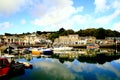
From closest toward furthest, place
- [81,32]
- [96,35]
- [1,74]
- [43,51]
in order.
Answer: [1,74]
[43,51]
[96,35]
[81,32]

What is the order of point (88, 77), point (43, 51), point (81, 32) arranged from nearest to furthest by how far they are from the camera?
point (88, 77) → point (43, 51) → point (81, 32)

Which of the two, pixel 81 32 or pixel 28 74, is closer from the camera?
pixel 28 74

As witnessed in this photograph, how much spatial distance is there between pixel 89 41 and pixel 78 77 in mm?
106635

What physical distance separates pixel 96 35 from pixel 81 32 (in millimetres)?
20423

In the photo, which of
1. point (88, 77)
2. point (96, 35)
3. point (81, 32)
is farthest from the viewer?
point (81, 32)

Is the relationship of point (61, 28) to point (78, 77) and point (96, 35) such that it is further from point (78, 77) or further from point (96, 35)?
point (78, 77)

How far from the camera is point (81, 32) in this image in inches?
6708

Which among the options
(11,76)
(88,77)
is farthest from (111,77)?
(11,76)

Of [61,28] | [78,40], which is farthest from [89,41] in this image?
[61,28]

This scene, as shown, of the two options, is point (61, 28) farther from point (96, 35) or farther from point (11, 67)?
point (11, 67)

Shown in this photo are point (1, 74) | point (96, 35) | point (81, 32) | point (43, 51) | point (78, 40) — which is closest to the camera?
point (1, 74)

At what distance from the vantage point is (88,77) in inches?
1286

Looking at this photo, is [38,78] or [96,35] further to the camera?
[96,35]

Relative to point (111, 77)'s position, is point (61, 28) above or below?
above
